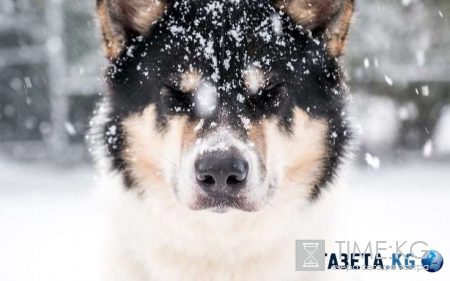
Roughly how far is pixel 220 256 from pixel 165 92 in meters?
0.79

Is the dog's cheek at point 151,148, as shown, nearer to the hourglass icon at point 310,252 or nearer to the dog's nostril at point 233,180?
the dog's nostril at point 233,180

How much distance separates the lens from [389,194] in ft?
25.4

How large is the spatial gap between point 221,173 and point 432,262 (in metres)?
2.06

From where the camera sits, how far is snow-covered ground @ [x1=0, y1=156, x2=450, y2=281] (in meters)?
4.41

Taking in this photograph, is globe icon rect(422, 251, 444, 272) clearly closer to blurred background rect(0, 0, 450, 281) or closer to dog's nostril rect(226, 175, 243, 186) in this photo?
dog's nostril rect(226, 175, 243, 186)

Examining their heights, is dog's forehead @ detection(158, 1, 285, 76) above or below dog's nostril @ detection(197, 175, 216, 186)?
above

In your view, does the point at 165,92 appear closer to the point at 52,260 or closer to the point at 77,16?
the point at 52,260

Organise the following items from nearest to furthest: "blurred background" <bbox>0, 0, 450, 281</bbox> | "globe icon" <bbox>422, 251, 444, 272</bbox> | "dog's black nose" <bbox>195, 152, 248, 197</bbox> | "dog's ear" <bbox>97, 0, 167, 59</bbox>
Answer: "dog's black nose" <bbox>195, 152, 248, 197</bbox> → "dog's ear" <bbox>97, 0, 167, 59</bbox> → "globe icon" <bbox>422, 251, 444, 272</bbox> → "blurred background" <bbox>0, 0, 450, 281</bbox>

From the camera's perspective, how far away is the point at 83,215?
681 cm

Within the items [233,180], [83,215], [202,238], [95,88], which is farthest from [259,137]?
[95,88]

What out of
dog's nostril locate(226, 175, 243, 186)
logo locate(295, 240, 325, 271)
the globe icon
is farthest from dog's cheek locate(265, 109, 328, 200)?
the globe icon

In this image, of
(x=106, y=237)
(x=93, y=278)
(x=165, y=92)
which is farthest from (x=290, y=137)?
(x=93, y=278)

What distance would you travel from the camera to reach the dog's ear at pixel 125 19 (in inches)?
122

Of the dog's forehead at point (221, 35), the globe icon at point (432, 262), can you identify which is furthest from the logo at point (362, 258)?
the dog's forehead at point (221, 35)
